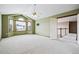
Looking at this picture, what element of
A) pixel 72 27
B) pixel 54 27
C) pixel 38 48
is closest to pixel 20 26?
pixel 54 27

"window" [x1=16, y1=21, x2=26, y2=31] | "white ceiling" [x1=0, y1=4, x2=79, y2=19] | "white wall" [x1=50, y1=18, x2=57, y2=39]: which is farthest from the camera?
"window" [x1=16, y1=21, x2=26, y2=31]

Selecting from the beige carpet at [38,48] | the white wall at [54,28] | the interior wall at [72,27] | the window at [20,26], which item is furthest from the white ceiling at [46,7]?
the interior wall at [72,27]

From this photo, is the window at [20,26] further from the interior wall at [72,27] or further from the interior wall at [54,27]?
the interior wall at [72,27]

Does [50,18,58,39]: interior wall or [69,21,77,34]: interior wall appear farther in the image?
[69,21,77,34]: interior wall

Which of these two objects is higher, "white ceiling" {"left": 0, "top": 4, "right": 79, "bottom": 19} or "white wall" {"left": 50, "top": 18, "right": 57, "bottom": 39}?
"white ceiling" {"left": 0, "top": 4, "right": 79, "bottom": 19}

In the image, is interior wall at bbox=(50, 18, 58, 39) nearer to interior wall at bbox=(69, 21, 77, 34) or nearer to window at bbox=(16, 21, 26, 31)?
interior wall at bbox=(69, 21, 77, 34)

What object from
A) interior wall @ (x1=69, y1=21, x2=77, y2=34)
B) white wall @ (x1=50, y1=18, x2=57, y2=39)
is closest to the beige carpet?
white wall @ (x1=50, y1=18, x2=57, y2=39)

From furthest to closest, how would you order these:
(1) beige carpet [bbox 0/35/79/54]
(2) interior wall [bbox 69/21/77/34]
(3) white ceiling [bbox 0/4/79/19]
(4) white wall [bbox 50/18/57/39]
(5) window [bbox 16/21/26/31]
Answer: (2) interior wall [bbox 69/21/77/34] < (5) window [bbox 16/21/26/31] < (4) white wall [bbox 50/18/57/39] < (3) white ceiling [bbox 0/4/79/19] < (1) beige carpet [bbox 0/35/79/54]

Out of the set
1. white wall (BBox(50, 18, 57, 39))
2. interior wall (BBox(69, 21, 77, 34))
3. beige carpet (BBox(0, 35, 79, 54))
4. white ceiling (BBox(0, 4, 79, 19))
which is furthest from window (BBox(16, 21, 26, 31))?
beige carpet (BBox(0, 35, 79, 54))

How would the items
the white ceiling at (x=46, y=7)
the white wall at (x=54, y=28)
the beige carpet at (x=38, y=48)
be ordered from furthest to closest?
the white wall at (x=54, y=28) → the white ceiling at (x=46, y=7) → the beige carpet at (x=38, y=48)

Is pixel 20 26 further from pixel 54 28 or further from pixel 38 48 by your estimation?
pixel 38 48

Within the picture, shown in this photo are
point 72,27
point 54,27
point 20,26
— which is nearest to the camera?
point 54,27

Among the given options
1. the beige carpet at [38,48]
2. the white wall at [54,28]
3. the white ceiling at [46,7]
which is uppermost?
the white ceiling at [46,7]

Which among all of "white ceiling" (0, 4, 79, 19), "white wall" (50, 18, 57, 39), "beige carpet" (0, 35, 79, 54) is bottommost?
"beige carpet" (0, 35, 79, 54)
